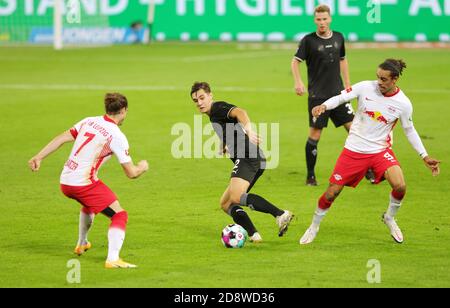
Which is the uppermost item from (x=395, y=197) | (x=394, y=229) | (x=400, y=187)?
(x=400, y=187)

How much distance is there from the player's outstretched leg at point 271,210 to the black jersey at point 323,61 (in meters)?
4.58

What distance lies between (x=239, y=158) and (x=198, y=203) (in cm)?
242

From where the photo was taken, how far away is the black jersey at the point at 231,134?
11406 mm

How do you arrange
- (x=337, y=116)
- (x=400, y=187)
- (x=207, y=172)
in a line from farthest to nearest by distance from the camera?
(x=207, y=172)
(x=337, y=116)
(x=400, y=187)

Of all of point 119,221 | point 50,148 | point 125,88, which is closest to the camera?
point 119,221

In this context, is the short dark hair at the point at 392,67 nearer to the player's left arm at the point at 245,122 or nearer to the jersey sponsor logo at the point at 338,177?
the jersey sponsor logo at the point at 338,177

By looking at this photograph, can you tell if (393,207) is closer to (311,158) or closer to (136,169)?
(136,169)

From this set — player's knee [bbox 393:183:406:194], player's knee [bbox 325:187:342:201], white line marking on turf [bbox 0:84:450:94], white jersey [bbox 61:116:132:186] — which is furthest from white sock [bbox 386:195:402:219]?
white line marking on turf [bbox 0:84:450:94]

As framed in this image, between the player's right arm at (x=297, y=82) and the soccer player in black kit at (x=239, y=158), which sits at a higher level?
the player's right arm at (x=297, y=82)

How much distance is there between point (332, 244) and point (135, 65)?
899 inches

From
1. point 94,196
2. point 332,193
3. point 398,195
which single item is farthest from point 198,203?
point 94,196

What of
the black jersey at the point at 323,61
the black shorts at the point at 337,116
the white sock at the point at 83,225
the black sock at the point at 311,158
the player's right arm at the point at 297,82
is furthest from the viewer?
the black jersey at the point at 323,61

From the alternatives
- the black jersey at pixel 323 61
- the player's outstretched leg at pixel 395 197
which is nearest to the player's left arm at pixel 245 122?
the player's outstretched leg at pixel 395 197

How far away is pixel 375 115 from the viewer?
11.4 meters
